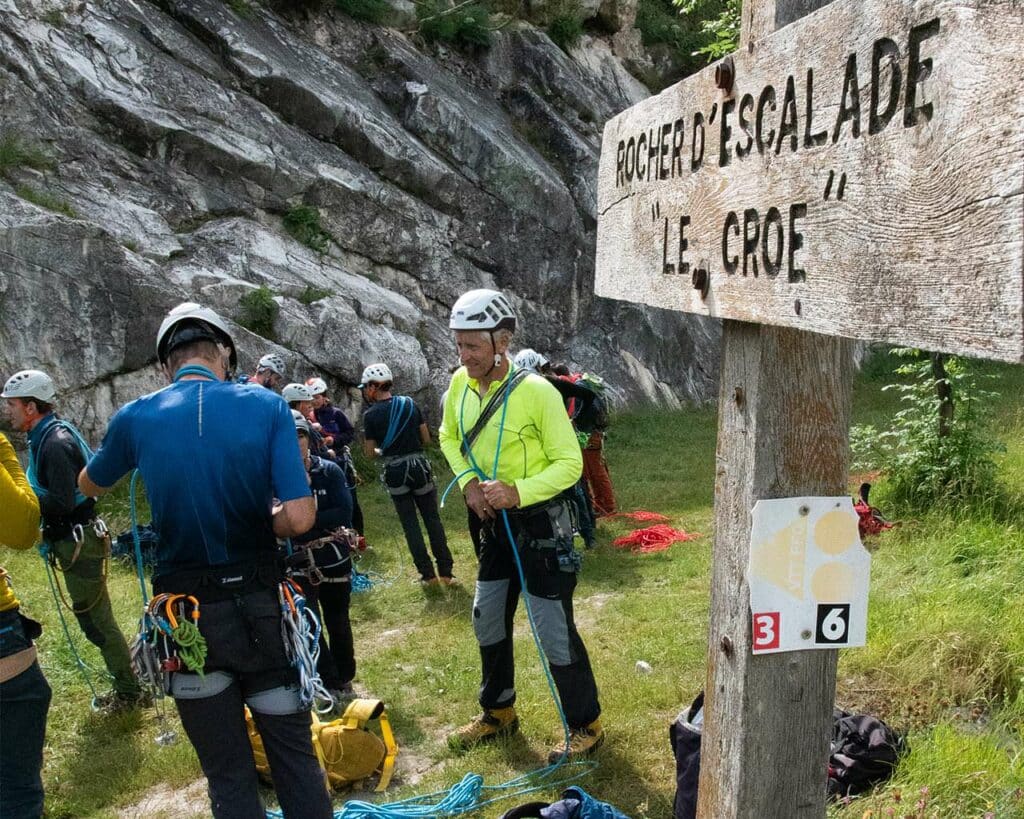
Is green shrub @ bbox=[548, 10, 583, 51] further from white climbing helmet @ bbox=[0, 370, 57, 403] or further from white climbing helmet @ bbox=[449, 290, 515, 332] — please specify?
white climbing helmet @ bbox=[449, 290, 515, 332]

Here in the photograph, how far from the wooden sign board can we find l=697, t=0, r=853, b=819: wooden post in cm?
23

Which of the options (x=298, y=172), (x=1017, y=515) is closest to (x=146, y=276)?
(x=298, y=172)

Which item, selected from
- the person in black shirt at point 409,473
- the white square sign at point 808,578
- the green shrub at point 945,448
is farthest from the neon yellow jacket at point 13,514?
the green shrub at point 945,448

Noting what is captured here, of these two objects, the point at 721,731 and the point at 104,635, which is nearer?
the point at 721,731

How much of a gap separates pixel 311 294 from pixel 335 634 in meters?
8.82

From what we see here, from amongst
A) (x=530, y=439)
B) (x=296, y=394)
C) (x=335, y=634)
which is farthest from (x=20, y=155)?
(x=530, y=439)

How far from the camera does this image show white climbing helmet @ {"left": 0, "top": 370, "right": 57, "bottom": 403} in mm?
5328

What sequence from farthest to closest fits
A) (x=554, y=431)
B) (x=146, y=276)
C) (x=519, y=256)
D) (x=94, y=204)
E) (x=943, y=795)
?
(x=519, y=256) < (x=94, y=204) < (x=146, y=276) < (x=554, y=431) < (x=943, y=795)

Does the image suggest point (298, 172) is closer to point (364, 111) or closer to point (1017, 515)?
point (364, 111)

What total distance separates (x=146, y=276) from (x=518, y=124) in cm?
1064

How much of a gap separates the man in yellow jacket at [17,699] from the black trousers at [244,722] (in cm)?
64

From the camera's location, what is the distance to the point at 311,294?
13680 millimetres

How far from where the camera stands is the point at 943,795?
351cm

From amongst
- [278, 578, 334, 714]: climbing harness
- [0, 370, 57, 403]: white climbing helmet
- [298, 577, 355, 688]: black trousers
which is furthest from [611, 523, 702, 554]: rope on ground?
[278, 578, 334, 714]: climbing harness
